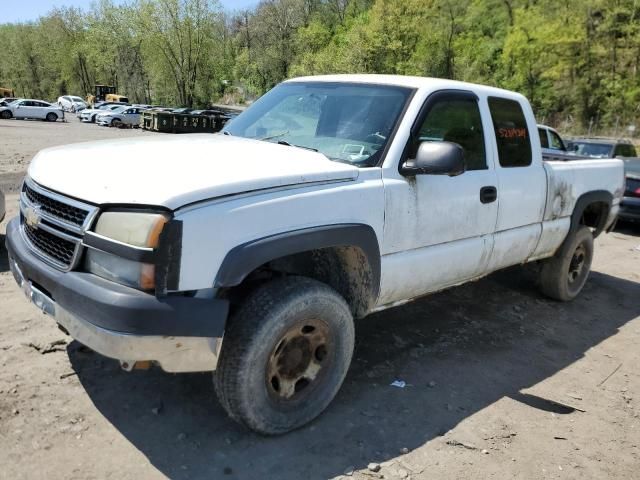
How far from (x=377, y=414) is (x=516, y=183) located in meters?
2.15

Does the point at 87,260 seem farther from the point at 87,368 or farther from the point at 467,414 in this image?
the point at 467,414

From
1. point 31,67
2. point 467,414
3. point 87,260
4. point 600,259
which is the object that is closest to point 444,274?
point 467,414

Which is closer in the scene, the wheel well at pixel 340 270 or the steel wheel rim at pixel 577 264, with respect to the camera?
the wheel well at pixel 340 270

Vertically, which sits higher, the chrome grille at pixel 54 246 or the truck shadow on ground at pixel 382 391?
the chrome grille at pixel 54 246

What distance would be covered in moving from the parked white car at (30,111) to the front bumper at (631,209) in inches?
1520

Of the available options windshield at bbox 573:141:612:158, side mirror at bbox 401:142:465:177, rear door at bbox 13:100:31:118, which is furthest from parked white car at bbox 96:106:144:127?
side mirror at bbox 401:142:465:177

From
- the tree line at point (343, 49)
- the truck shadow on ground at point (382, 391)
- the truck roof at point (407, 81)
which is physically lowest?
the truck shadow on ground at point (382, 391)

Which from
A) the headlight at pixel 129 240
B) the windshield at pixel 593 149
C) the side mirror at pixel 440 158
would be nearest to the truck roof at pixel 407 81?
the side mirror at pixel 440 158

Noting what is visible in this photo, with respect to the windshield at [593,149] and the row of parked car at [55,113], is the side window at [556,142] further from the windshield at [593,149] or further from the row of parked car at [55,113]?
the row of parked car at [55,113]

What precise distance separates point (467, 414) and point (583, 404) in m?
0.90

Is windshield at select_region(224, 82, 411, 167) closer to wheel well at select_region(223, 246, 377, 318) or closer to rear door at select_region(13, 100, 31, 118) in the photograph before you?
wheel well at select_region(223, 246, 377, 318)

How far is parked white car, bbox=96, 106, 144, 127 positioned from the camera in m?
37.5

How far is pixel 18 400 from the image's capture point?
317 centimetres

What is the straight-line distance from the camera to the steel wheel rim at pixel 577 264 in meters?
5.78
